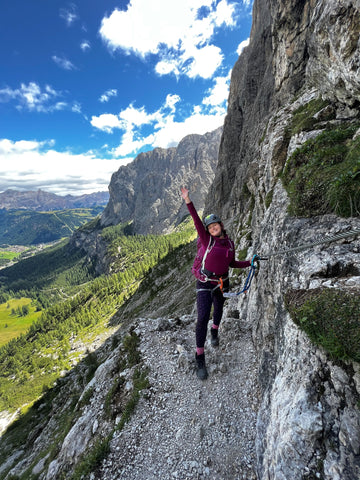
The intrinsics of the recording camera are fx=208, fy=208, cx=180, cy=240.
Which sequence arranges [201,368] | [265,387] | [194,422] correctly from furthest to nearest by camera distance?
[201,368], [194,422], [265,387]

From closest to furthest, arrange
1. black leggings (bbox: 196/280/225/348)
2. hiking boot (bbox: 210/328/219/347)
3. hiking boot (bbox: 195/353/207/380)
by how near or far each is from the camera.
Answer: black leggings (bbox: 196/280/225/348)
hiking boot (bbox: 195/353/207/380)
hiking boot (bbox: 210/328/219/347)

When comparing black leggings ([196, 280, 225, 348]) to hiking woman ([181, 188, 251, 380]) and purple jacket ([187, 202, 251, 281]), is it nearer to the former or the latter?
hiking woman ([181, 188, 251, 380])

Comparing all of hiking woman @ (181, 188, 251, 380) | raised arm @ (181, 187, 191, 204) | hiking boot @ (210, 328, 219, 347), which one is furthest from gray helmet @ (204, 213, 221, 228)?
hiking boot @ (210, 328, 219, 347)

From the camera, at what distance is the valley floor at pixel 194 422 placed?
6473 mm

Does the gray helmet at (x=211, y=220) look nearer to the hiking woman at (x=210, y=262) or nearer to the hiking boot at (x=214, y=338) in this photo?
the hiking woman at (x=210, y=262)

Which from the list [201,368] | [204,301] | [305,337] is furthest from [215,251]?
[201,368]

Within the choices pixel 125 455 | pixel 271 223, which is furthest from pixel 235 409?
pixel 271 223

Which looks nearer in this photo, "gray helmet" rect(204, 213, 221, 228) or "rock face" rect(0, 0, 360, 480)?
"rock face" rect(0, 0, 360, 480)

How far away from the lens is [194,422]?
24.9 feet

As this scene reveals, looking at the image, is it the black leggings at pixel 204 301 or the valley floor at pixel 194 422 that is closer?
the valley floor at pixel 194 422

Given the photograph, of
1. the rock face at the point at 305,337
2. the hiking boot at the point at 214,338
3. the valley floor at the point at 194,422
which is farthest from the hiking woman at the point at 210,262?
the rock face at the point at 305,337

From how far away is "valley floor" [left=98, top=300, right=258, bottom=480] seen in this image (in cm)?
647

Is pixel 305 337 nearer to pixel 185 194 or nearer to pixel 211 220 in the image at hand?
pixel 211 220

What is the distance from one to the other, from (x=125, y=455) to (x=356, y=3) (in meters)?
20.5
